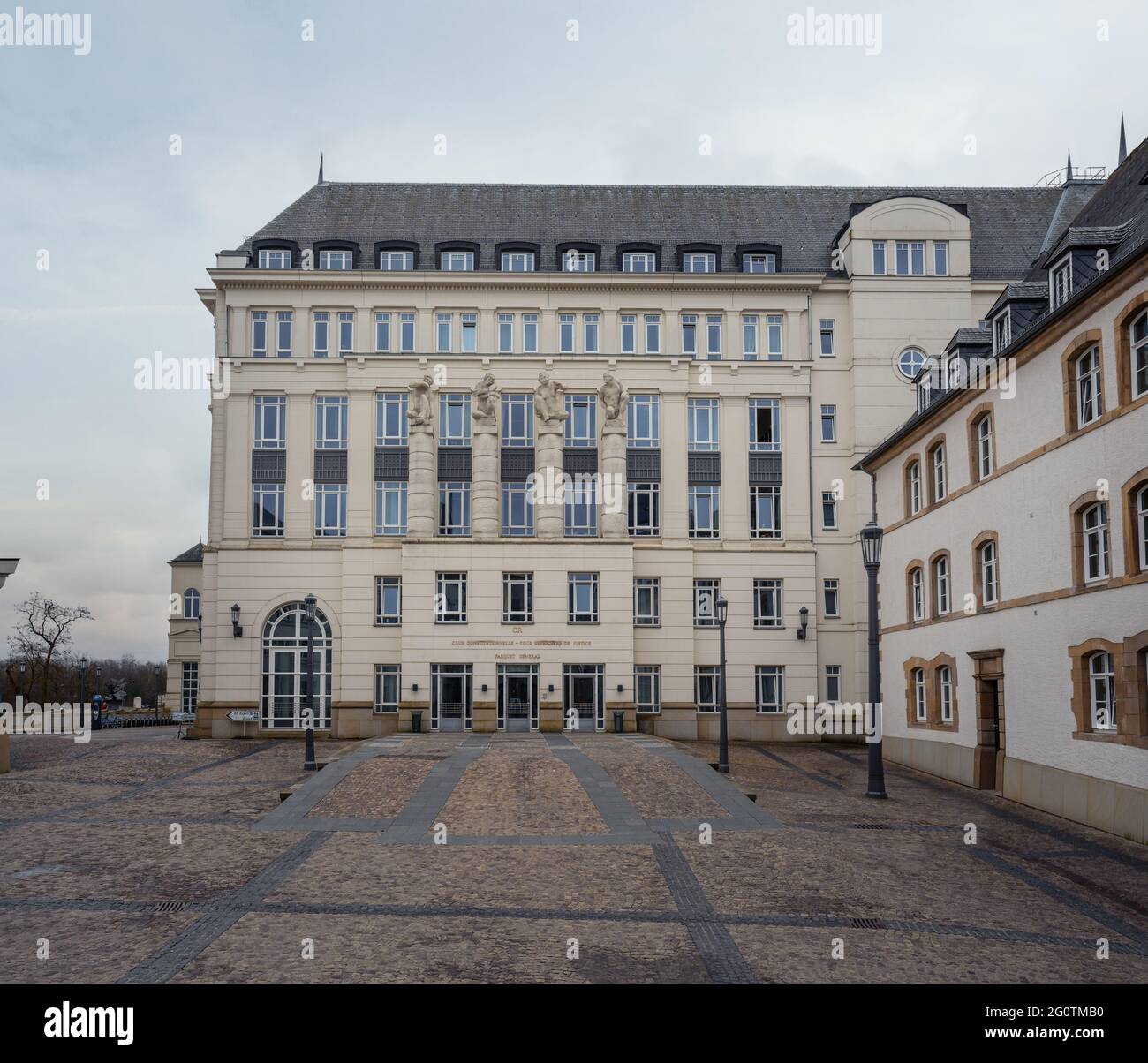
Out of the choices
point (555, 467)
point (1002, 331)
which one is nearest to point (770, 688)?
point (555, 467)

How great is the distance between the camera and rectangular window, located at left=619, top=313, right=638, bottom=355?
4225 centimetres

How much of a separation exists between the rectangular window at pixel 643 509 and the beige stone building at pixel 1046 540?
440 inches

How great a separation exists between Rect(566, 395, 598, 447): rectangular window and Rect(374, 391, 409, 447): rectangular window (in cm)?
615

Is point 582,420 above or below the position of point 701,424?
above

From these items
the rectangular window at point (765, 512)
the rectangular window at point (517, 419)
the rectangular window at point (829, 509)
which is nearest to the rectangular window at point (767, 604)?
the rectangular window at point (765, 512)

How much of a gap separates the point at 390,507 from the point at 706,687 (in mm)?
13523

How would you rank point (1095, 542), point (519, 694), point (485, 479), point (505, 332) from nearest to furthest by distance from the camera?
1. point (1095, 542)
2. point (519, 694)
3. point (485, 479)
4. point (505, 332)

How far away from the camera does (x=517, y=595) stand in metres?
39.9

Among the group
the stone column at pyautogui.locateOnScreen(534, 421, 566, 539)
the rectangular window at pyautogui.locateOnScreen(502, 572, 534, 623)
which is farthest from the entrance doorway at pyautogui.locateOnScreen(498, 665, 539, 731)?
the stone column at pyautogui.locateOnScreen(534, 421, 566, 539)

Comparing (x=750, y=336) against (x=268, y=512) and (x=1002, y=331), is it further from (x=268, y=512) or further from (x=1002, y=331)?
(x=268, y=512)

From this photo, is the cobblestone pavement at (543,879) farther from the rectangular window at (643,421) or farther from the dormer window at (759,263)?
the dormer window at (759,263)

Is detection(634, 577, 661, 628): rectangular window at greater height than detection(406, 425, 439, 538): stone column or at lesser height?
lesser

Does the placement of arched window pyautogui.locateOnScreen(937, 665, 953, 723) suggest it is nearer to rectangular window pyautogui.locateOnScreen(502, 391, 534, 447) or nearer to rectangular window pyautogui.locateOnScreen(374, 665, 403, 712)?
rectangular window pyautogui.locateOnScreen(502, 391, 534, 447)

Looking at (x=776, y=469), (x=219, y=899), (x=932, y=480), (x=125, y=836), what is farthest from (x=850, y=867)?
(x=776, y=469)
